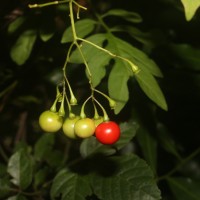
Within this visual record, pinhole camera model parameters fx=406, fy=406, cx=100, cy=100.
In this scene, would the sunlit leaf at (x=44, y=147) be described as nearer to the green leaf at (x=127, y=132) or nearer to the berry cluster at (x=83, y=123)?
the green leaf at (x=127, y=132)

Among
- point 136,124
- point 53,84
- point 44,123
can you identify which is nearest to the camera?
point 44,123

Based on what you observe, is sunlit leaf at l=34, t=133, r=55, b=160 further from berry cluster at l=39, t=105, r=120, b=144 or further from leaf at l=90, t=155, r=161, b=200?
berry cluster at l=39, t=105, r=120, b=144

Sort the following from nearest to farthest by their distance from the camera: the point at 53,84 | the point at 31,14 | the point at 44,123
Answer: the point at 44,123, the point at 31,14, the point at 53,84

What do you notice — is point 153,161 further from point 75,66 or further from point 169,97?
point 75,66

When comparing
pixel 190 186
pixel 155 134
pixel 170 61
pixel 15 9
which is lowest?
pixel 190 186

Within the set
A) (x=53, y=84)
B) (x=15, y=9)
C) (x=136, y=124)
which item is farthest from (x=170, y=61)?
(x=15, y=9)

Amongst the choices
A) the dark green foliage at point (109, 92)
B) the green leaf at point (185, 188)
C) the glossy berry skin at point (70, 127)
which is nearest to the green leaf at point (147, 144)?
the dark green foliage at point (109, 92)

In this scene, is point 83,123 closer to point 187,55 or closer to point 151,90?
point 151,90

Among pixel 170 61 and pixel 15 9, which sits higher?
pixel 15 9
